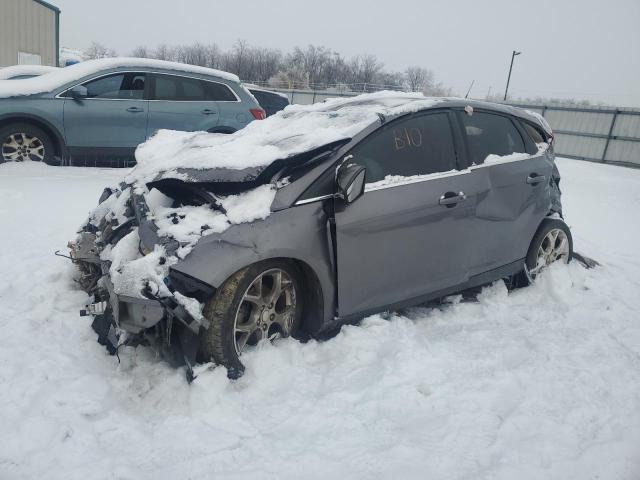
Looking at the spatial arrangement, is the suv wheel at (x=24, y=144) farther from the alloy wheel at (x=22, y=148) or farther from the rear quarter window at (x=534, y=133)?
the rear quarter window at (x=534, y=133)

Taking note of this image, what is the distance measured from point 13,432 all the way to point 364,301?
184 cm

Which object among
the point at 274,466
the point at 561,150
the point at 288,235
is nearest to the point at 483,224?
the point at 288,235

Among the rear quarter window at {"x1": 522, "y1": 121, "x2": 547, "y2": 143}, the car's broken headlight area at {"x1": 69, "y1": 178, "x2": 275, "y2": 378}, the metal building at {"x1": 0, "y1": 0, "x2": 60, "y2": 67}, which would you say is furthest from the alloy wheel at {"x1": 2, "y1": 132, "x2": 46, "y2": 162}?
the metal building at {"x1": 0, "y1": 0, "x2": 60, "y2": 67}

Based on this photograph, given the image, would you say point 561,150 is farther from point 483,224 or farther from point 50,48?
point 50,48

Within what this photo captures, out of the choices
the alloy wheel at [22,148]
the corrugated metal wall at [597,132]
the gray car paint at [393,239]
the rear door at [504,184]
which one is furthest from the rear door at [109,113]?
the corrugated metal wall at [597,132]

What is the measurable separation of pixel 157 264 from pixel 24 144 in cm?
538

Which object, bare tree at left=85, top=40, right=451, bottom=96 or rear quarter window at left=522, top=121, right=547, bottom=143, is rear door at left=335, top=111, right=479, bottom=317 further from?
bare tree at left=85, top=40, right=451, bottom=96

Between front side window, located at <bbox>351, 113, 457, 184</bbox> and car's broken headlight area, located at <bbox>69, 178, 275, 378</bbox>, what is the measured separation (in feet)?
2.26

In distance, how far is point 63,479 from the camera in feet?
6.02

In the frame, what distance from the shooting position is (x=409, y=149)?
3168 mm

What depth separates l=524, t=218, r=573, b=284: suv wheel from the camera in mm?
4031

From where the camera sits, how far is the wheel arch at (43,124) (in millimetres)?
6301

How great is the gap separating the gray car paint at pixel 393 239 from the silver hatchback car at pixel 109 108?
4791mm

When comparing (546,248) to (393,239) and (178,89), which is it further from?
(178,89)
